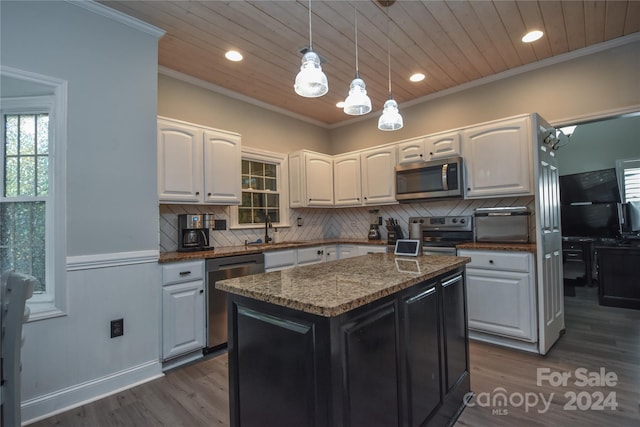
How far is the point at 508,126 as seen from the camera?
3037 millimetres

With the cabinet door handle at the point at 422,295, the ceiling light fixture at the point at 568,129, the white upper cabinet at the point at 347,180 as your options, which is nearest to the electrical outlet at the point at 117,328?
the cabinet door handle at the point at 422,295

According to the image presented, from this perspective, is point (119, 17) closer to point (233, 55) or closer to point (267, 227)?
point (233, 55)

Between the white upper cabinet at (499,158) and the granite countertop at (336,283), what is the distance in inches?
58.2

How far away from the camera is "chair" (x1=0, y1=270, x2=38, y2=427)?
1185 millimetres

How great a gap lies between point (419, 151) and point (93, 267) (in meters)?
3.36

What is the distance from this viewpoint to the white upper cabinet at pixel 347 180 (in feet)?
14.1

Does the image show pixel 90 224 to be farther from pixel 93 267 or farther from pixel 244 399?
pixel 244 399

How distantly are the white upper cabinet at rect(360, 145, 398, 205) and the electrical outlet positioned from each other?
118 inches

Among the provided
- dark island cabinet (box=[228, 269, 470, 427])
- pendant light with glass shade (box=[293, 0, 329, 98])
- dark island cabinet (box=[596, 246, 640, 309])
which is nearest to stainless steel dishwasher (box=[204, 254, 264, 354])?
dark island cabinet (box=[228, 269, 470, 427])

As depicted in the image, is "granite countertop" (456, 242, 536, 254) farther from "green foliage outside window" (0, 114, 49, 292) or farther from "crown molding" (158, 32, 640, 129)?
"green foliage outside window" (0, 114, 49, 292)

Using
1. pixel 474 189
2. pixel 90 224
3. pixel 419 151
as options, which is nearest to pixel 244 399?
pixel 90 224

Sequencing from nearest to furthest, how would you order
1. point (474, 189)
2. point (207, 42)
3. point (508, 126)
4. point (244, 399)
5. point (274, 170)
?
point (244, 399) < point (207, 42) < point (508, 126) < point (474, 189) < point (274, 170)

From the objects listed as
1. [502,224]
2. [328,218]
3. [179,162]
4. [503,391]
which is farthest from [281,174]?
[503,391]

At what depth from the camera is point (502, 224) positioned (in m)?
3.25
